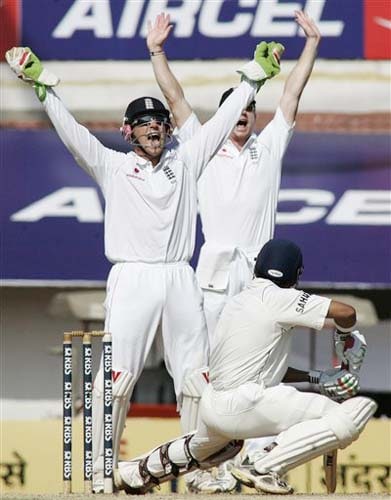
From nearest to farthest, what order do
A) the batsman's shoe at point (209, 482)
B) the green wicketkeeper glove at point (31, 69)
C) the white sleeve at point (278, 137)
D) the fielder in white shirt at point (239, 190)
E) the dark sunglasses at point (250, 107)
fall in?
the green wicketkeeper glove at point (31, 69)
the batsman's shoe at point (209, 482)
the dark sunglasses at point (250, 107)
the fielder in white shirt at point (239, 190)
the white sleeve at point (278, 137)

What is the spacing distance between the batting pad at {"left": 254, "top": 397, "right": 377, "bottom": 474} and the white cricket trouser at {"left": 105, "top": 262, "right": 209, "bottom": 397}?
0.77m

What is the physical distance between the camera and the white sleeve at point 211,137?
8484 millimetres

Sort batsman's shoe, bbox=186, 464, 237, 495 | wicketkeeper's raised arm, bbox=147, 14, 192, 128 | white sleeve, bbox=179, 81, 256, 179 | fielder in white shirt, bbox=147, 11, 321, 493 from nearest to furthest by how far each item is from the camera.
Answer: white sleeve, bbox=179, 81, 256, 179
batsman's shoe, bbox=186, 464, 237, 495
wicketkeeper's raised arm, bbox=147, 14, 192, 128
fielder in white shirt, bbox=147, 11, 321, 493

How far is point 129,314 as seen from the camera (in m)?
8.30

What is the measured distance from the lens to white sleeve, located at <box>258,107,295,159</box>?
914 centimetres

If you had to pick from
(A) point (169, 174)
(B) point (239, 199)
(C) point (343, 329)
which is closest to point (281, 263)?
(C) point (343, 329)

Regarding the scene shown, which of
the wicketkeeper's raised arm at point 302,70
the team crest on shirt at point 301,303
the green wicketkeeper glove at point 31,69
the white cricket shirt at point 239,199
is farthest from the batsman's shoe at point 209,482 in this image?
the green wicketkeeper glove at point 31,69

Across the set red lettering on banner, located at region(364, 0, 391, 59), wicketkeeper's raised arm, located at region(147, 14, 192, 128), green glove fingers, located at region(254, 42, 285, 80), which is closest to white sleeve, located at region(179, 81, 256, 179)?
green glove fingers, located at region(254, 42, 285, 80)

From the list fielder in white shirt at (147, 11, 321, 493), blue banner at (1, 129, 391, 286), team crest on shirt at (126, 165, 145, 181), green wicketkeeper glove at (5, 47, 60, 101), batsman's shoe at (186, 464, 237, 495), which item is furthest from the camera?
blue banner at (1, 129, 391, 286)

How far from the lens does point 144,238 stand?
328 inches

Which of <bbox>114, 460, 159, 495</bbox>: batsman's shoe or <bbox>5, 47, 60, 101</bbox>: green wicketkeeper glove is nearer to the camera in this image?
<bbox>114, 460, 159, 495</bbox>: batsman's shoe

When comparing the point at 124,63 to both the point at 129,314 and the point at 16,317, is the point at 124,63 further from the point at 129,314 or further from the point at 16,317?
the point at 129,314

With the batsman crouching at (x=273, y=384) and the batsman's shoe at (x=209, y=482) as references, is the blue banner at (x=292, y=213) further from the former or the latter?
the batsman crouching at (x=273, y=384)

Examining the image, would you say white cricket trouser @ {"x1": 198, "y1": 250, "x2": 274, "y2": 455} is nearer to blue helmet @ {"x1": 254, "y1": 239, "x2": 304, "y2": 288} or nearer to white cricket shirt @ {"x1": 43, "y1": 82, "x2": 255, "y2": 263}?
white cricket shirt @ {"x1": 43, "y1": 82, "x2": 255, "y2": 263}
